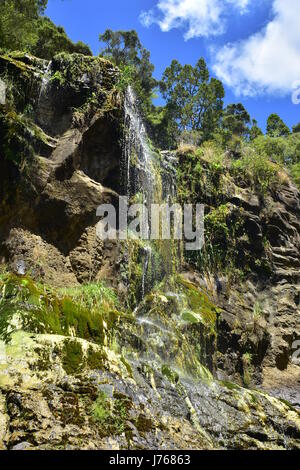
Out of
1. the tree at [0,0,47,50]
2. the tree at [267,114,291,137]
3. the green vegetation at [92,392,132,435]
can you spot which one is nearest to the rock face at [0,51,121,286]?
the tree at [0,0,47,50]

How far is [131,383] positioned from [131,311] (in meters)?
4.43

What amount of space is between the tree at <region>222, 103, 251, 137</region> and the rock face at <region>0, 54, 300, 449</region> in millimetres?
15094

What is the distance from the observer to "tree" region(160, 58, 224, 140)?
86.5 feet

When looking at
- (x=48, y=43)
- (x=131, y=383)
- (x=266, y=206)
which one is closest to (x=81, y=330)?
(x=131, y=383)

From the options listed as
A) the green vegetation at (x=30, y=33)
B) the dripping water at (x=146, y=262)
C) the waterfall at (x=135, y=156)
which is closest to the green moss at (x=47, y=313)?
the dripping water at (x=146, y=262)

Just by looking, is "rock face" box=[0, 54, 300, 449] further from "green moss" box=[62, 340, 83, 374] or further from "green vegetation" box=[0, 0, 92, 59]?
"green vegetation" box=[0, 0, 92, 59]

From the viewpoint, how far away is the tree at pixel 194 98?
86.5 feet

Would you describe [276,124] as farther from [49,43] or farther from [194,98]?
[49,43]

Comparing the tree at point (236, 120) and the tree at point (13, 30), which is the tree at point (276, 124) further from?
the tree at point (13, 30)

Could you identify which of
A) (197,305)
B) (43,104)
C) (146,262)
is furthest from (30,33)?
(197,305)

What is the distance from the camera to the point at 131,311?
1064 cm

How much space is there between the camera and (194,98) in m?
26.5

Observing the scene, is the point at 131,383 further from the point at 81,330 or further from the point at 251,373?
the point at 251,373

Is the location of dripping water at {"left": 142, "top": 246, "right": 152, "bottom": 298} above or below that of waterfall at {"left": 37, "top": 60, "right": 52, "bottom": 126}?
below
